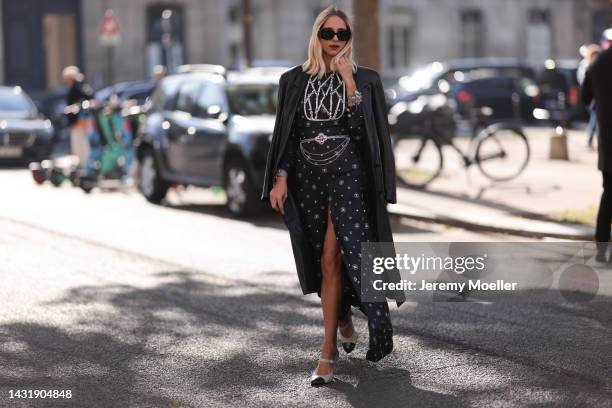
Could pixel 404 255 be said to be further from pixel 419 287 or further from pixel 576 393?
pixel 576 393

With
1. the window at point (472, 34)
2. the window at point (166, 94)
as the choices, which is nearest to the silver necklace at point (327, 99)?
the window at point (166, 94)

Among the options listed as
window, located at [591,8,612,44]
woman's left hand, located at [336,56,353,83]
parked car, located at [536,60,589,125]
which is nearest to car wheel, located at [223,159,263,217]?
woman's left hand, located at [336,56,353,83]

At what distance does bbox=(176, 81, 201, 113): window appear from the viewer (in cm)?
1668

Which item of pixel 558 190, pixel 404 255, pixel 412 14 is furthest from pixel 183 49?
pixel 404 255

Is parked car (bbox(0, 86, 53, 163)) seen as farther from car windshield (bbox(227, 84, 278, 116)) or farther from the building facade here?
the building facade

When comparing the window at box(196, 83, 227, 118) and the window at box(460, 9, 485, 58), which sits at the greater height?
the window at box(196, 83, 227, 118)

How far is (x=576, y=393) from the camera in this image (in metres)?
6.35

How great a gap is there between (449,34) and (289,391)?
41888 mm

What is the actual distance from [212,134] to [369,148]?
30.6ft

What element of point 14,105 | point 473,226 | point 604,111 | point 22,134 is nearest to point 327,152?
point 604,111

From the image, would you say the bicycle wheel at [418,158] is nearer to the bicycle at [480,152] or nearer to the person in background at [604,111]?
the bicycle at [480,152]

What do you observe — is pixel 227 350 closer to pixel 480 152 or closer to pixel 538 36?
pixel 480 152

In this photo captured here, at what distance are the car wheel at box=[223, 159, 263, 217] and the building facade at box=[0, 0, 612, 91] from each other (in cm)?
2485

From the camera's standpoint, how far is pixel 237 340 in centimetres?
786
